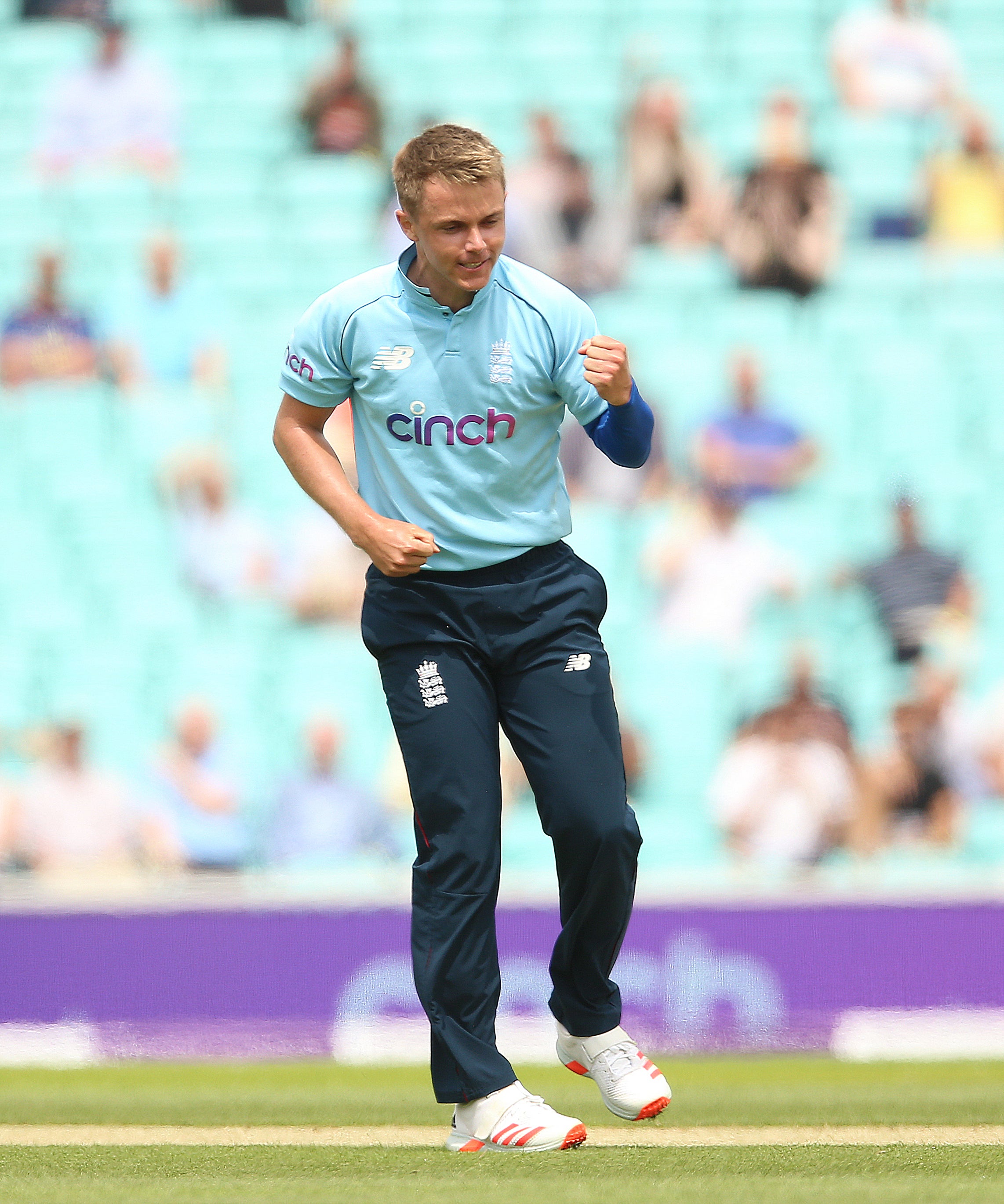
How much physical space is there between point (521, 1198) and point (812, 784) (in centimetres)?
548

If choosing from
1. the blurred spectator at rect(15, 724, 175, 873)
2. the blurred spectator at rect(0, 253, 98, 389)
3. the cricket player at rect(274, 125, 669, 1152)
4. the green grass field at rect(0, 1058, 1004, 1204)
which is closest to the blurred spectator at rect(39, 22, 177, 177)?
the blurred spectator at rect(0, 253, 98, 389)

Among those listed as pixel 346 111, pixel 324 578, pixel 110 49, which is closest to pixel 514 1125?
pixel 324 578

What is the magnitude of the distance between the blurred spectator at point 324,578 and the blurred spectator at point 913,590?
103 inches

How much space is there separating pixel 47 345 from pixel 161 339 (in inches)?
26.4

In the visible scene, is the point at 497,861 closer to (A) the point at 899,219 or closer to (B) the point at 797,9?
(A) the point at 899,219

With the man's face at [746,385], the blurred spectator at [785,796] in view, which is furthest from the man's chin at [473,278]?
the man's face at [746,385]

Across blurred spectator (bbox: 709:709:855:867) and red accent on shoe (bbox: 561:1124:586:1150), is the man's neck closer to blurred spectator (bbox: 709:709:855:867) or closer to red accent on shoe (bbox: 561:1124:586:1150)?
red accent on shoe (bbox: 561:1124:586:1150)

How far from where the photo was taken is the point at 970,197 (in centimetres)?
1051

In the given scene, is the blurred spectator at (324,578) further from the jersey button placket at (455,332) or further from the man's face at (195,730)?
the jersey button placket at (455,332)

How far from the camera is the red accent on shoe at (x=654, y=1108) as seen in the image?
3707 millimetres

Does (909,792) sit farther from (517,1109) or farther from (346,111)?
(346,111)

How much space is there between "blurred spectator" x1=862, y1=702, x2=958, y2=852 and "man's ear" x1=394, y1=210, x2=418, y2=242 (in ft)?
16.7

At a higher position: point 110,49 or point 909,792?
point 110,49

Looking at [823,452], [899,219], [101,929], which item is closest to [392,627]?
[101,929]
